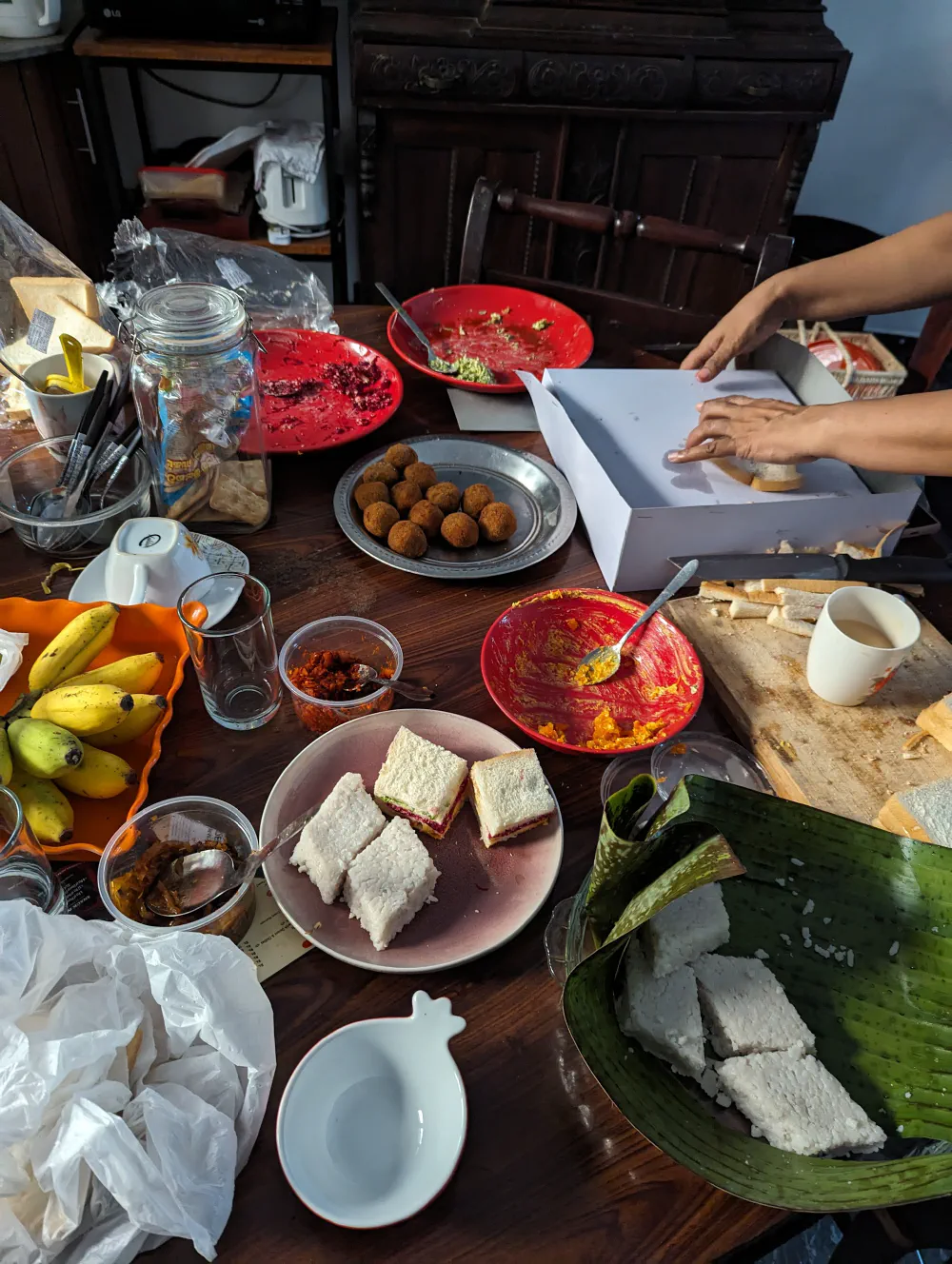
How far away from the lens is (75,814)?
868 mm

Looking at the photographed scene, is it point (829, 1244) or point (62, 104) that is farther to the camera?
point (62, 104)

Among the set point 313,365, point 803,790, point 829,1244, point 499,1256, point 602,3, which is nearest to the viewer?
point 499,1256

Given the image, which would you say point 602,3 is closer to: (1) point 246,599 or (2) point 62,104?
(2) point 62,104

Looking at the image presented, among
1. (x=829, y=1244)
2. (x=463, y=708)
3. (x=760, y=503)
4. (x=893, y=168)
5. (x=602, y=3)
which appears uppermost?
(x=602, y=3)

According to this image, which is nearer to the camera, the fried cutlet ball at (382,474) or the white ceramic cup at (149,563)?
the white ceramic cup at (149,563)

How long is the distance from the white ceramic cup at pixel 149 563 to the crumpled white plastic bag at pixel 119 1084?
0.49m

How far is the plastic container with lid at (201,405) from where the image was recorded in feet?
3.55

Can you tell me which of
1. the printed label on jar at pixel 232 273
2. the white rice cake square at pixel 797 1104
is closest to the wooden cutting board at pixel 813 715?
the white rice cake square at pixel 797 1104

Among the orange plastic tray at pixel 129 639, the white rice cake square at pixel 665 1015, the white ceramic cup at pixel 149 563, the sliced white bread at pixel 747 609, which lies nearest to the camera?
the white rice cake square at pixel 665 1015

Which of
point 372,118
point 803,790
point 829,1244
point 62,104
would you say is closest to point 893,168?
point 372,118

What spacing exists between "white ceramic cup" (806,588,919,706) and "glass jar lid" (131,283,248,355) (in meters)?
0.88

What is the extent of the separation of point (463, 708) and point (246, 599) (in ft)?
1.05

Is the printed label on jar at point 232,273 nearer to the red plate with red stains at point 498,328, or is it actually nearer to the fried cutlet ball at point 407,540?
the red plate with red stains at point 498,328

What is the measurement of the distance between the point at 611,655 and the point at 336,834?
0.48 meters
